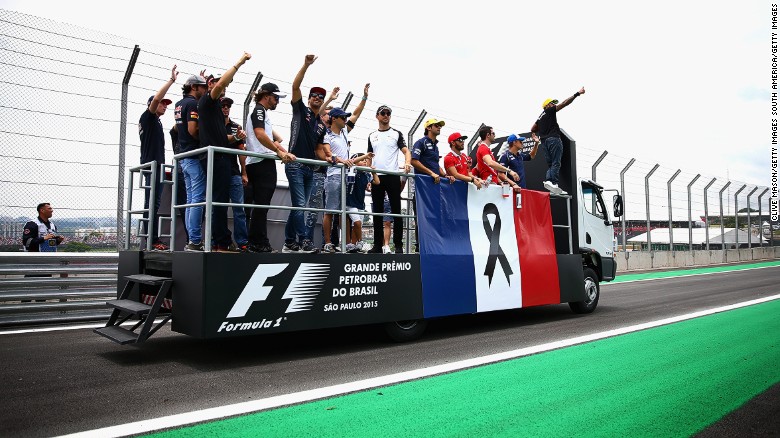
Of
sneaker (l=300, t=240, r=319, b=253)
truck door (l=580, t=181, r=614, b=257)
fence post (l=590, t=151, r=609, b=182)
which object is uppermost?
fence post (l=590, t=151, r=609, b=182)

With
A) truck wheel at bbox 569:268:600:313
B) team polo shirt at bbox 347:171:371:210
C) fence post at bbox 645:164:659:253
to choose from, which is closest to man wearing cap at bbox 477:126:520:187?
team polo shirt at bbox 347:171:371:210

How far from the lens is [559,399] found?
385cm

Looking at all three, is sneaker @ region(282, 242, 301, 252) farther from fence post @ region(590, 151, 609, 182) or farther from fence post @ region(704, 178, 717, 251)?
fence post @ region(704, 178, 717, 251)

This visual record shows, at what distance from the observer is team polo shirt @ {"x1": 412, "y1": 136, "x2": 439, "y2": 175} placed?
6.96 meters

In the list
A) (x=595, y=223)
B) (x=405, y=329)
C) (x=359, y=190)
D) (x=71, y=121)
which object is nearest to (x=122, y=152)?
(x=71, y=121)

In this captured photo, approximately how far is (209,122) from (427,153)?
2.76 metres

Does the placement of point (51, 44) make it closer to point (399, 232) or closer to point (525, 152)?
point (399, 232)

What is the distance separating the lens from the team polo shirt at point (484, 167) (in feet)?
25.4

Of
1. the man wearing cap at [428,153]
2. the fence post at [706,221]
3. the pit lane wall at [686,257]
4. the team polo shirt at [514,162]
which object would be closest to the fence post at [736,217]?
the pit lane wall at [686,257]

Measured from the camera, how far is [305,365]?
4961mm

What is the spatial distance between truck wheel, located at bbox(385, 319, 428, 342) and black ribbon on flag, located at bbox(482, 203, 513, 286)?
1.26m

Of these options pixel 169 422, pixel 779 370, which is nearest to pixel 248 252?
pixel 169 422

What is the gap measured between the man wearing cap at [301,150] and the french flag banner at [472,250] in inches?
52.2

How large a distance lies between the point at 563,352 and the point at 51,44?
787 cm
